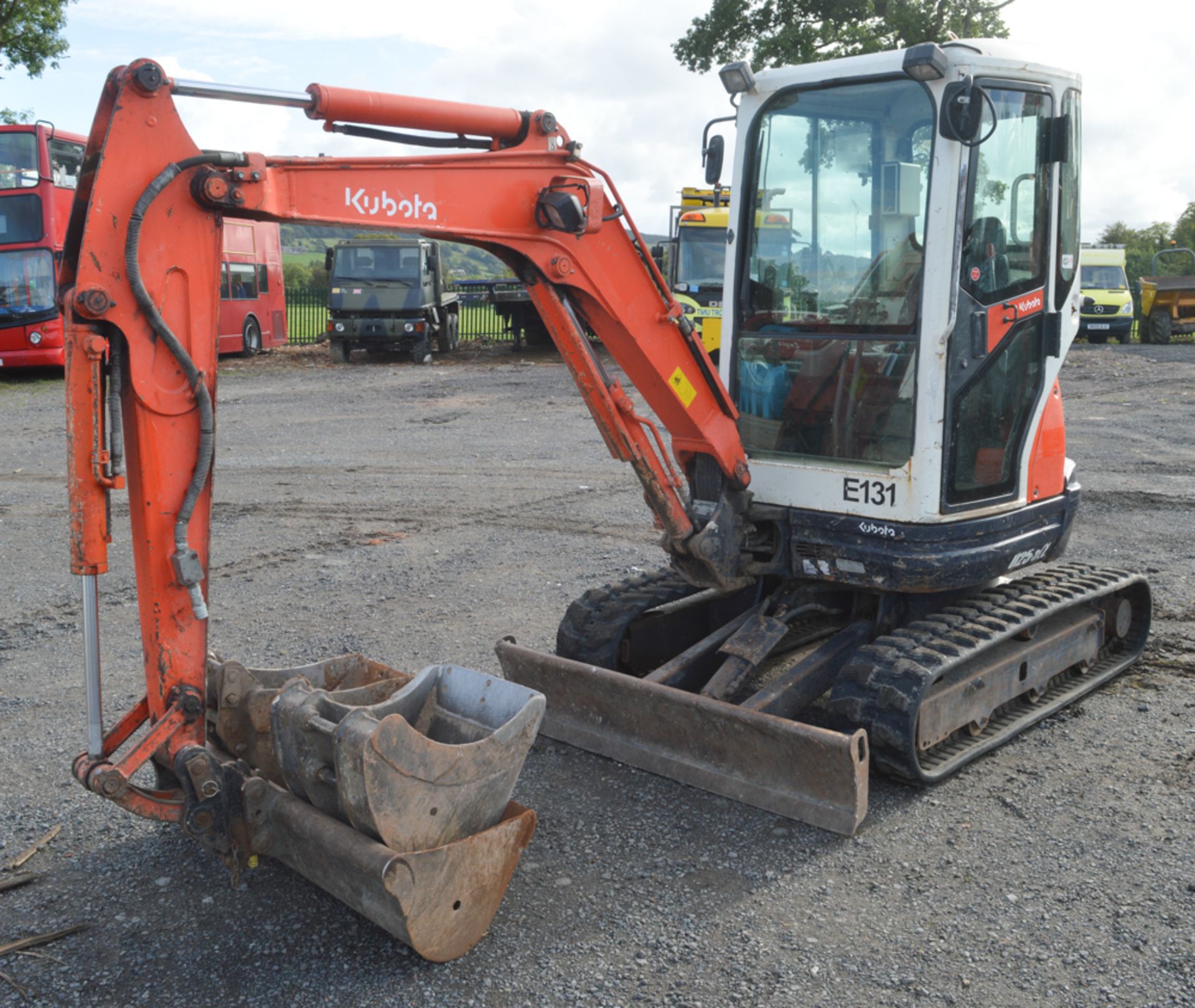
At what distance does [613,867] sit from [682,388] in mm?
1946

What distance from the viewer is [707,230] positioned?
19750mm

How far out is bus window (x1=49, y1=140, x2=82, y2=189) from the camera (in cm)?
1953

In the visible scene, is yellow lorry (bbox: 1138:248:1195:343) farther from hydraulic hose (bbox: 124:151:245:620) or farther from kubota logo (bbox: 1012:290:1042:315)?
hydraulic hose (bbox: 124:151:245:620)

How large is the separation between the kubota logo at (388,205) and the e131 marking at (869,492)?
215cm

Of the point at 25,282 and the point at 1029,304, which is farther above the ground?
the point at 25,282

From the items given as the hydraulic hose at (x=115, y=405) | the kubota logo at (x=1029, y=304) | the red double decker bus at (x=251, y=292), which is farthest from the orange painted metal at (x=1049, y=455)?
the red double decker bus at (x=251, y=292)

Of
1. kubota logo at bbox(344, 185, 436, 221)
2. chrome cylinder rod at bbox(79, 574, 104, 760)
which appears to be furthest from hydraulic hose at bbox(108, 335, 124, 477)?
kubota logo at bbox(344, 185, 436, 221)

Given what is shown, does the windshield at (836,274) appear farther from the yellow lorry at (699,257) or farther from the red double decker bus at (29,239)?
the red double decker bus at (29,239)

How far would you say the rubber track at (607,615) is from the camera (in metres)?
5.57

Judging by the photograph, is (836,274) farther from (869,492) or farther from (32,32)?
(32,32)

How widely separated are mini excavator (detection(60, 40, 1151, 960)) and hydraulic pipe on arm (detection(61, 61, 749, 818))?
1 centimetres

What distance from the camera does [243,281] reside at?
984 inches

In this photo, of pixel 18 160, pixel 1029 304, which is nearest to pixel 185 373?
pixel 1029 304

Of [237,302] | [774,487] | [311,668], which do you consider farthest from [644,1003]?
[237,302]
